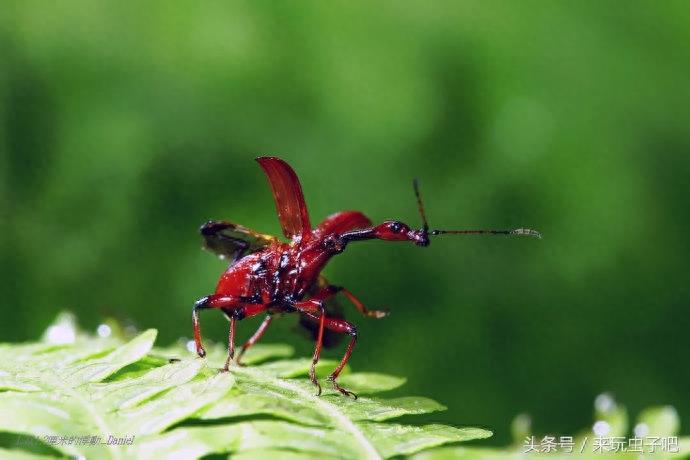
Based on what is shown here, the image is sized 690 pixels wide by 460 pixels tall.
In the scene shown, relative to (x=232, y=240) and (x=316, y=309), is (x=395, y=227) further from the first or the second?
(x=232, y=240)

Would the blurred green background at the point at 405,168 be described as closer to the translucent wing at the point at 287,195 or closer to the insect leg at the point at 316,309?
the translucent wing at the point at 287,195

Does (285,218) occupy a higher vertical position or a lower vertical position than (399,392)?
higher

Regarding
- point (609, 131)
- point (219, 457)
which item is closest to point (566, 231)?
point (609, 131)

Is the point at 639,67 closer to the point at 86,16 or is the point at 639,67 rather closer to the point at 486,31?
the point at 486,31

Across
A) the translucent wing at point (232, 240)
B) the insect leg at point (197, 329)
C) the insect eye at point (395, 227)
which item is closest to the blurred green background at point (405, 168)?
the translucent wing at point (232, 240)

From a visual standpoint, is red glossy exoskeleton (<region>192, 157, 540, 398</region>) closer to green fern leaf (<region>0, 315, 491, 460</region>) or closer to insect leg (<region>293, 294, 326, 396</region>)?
insect leg (<region>293, 294, 326, 396</region>)

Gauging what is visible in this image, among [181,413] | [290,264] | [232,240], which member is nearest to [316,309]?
[290,264]
